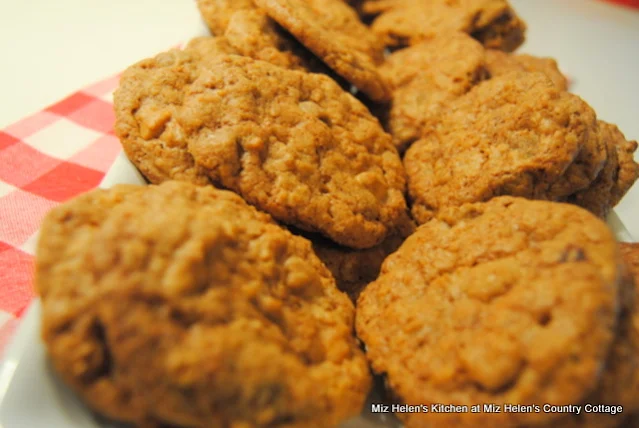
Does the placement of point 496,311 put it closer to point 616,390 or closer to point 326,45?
point 616,390

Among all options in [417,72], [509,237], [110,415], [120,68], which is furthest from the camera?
[120,68]

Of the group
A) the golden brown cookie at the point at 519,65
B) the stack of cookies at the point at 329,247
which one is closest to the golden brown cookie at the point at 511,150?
the stack of cookies at the point at 329,247

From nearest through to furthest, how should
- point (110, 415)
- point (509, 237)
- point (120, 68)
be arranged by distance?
point (110, 415)
point (509, 237)
point (120, 68)

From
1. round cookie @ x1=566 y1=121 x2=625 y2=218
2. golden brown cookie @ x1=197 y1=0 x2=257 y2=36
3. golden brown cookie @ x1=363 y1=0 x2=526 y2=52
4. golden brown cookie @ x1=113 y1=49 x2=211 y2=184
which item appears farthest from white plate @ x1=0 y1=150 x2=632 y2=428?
golden brown cookie @ x1=363 y1=0 x2=526 y2=52

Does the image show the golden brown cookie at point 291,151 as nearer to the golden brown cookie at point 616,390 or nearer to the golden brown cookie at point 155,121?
the golden brown cookie at point 155,121

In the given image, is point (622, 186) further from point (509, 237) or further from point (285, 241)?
point (285, 241)

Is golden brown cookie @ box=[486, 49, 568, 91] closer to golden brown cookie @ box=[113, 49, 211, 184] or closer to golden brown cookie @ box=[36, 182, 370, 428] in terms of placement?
golden brown cookie @ box=[113, 49, 211, 184]

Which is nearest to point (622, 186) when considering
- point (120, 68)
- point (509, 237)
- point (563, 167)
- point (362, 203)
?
point (563, 167)
